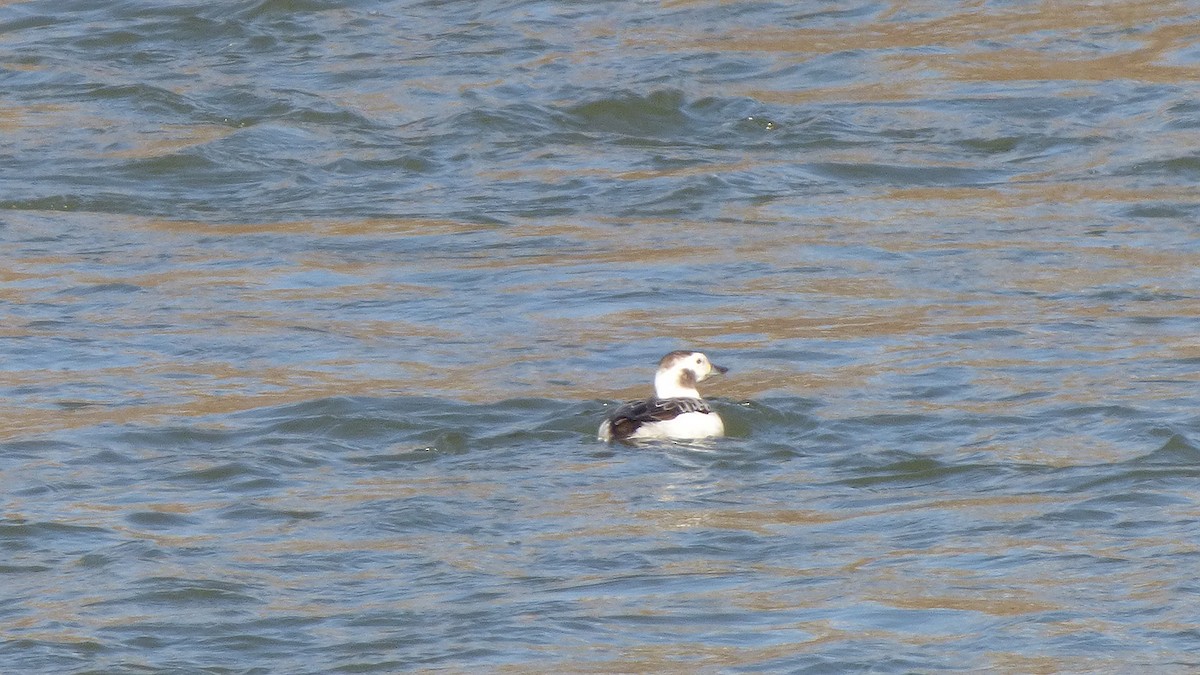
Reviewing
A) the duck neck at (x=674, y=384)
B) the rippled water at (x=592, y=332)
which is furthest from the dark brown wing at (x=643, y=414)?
the duck neck at (x=674, y=384)

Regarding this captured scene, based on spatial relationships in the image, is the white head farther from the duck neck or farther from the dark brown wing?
the dark brown wing

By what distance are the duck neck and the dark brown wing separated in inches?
12.4

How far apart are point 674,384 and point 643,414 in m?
0.55

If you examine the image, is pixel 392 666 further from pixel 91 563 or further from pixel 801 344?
pixel 801 344

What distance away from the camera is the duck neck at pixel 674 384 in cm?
1030

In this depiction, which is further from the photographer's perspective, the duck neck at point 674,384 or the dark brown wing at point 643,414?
the duck neck at point 674,384

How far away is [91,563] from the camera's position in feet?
26.7

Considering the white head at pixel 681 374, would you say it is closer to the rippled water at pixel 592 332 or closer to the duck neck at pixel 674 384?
the duck neck at pixel 674 384

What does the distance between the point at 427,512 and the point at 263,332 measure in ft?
11.8

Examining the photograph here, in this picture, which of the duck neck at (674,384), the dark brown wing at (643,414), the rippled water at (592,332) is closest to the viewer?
the rippled water at (592,332)

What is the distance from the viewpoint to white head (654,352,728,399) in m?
10.3

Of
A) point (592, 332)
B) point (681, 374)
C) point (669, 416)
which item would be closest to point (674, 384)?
point (681, 374)

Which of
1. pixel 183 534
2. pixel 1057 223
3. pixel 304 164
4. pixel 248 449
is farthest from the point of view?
pixel 304 164

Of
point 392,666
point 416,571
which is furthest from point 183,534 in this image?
point 392,666
